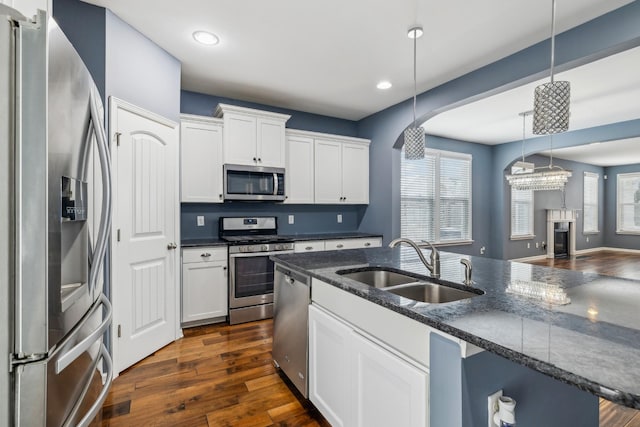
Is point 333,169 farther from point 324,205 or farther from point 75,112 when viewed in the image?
point 75,112

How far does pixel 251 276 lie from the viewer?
3.41m

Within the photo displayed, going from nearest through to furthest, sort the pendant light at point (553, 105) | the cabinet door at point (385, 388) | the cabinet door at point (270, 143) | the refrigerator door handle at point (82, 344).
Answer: the refrigerator door handle at point (82, 344)
the cabinet door at point (385, 388)
the pendant light at point (553, 105)
the cabinet door at point (270, 143)

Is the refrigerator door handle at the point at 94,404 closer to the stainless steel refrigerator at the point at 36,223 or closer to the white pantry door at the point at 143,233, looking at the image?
the stainless steel refrigerator at the point at 36,223

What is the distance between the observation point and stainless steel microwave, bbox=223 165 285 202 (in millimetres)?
3553

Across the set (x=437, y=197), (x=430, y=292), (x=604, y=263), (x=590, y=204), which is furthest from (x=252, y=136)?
(x=590, y=204)

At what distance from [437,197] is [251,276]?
397 cm

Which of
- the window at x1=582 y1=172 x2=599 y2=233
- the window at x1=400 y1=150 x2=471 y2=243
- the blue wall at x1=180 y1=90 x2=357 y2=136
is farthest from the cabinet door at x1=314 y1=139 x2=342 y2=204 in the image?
the window at x1=582 y1=172 x2=599 y2=233

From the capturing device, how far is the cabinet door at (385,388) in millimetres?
1090

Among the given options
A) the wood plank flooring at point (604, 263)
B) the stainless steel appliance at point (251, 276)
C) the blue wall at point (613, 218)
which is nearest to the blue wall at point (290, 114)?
the stainless steel appliance at point (251, 276)

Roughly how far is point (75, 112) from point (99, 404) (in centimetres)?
103

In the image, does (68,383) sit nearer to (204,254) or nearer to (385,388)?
(385,388)

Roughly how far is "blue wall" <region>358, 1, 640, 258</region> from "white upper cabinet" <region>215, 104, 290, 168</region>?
1492 mm

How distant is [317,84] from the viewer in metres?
3.55

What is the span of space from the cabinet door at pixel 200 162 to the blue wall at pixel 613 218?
11801 millimetres
